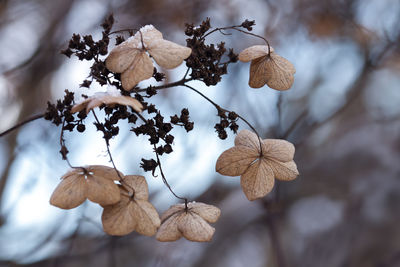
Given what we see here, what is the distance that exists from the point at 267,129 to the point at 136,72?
6.04 ft

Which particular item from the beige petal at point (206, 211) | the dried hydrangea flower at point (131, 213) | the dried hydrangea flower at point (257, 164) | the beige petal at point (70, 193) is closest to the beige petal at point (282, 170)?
the dried hydrangea flower at point (257, 164)

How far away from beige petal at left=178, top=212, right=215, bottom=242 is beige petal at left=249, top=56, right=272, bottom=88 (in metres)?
0.29

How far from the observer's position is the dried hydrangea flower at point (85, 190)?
1.89 ft

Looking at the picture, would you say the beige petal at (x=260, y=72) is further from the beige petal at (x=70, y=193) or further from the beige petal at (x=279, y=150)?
the beige petal at (x=70, y=193)

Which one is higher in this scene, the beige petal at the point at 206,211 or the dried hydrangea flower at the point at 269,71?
the dried hydrangea flower at the point at 269,71

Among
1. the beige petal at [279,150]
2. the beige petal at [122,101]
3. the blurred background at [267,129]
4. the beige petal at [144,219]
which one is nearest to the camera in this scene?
the beige petal at [122,101]

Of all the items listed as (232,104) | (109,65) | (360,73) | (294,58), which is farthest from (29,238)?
(360,73)

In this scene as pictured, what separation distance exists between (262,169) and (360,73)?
2202 millimetres

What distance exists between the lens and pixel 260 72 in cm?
75

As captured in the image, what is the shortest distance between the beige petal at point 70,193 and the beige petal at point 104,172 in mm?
21

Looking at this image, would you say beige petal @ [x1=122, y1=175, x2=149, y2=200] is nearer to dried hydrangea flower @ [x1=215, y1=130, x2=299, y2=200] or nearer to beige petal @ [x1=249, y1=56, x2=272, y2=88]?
dried hydrangea flower @ [x1=215, y1=130, x2=299, y2=200]

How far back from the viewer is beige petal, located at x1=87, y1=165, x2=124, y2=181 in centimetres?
60

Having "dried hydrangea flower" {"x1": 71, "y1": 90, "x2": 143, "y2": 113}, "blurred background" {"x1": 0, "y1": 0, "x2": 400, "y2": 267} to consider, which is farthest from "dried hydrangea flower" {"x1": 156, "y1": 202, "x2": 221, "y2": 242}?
"blurred background" {"x1": 0, "y1": 0, "x2": 400, "y2": 267}

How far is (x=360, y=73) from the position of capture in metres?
2.61
